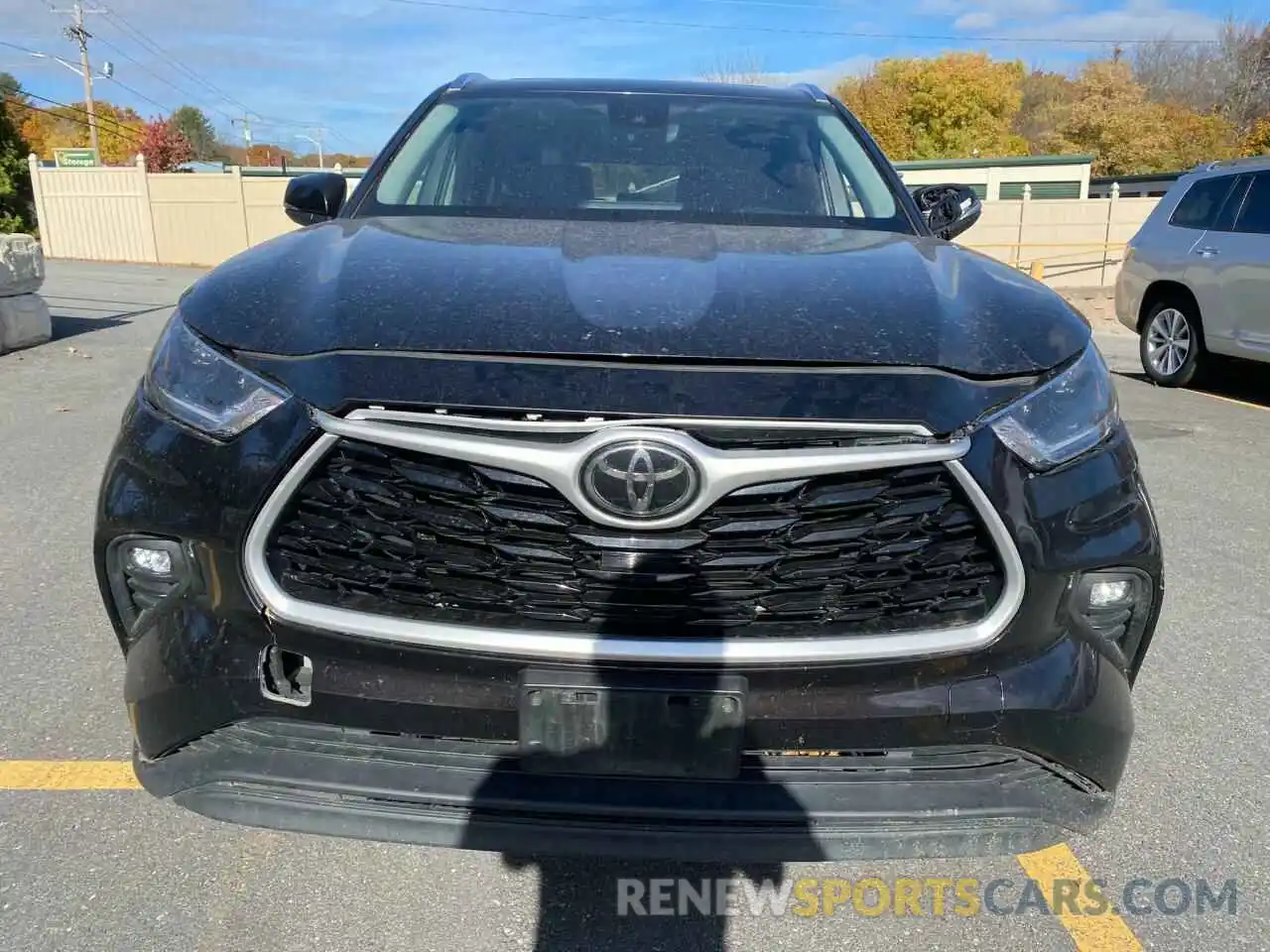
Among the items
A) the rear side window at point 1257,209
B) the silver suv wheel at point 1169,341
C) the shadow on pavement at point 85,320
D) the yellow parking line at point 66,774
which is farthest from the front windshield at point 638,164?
the shadow on pavement at point 85,320

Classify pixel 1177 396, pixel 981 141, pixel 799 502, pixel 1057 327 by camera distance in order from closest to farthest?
pixel 799 502 < pixel 1057 327 < pixel 1177 396 < pixel 981 141

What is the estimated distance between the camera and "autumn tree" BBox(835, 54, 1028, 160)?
52312 millimetres

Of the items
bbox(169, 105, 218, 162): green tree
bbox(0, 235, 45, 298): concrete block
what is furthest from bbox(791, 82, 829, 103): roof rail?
bbox(169, 105, 218, 162): green tree

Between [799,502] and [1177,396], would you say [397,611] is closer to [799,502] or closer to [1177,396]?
[799,502]

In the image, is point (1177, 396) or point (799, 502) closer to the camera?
point (799, 502)

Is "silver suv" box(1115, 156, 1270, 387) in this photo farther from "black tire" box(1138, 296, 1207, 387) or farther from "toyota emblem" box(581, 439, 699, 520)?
"toyota emblem" box(581, 439, 699, 520)

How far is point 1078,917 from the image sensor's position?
86.8 inches

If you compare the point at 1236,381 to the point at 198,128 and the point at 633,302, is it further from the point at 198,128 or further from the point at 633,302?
the point at 198,128

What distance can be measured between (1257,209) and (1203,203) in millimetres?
563

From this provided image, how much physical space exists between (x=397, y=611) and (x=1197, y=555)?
3797 mm

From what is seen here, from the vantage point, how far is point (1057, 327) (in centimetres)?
207

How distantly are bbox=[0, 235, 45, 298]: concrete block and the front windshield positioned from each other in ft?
23.3

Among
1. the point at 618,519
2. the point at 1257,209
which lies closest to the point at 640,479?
the point at 618,519

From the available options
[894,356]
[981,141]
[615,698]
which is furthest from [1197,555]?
[981,141]
